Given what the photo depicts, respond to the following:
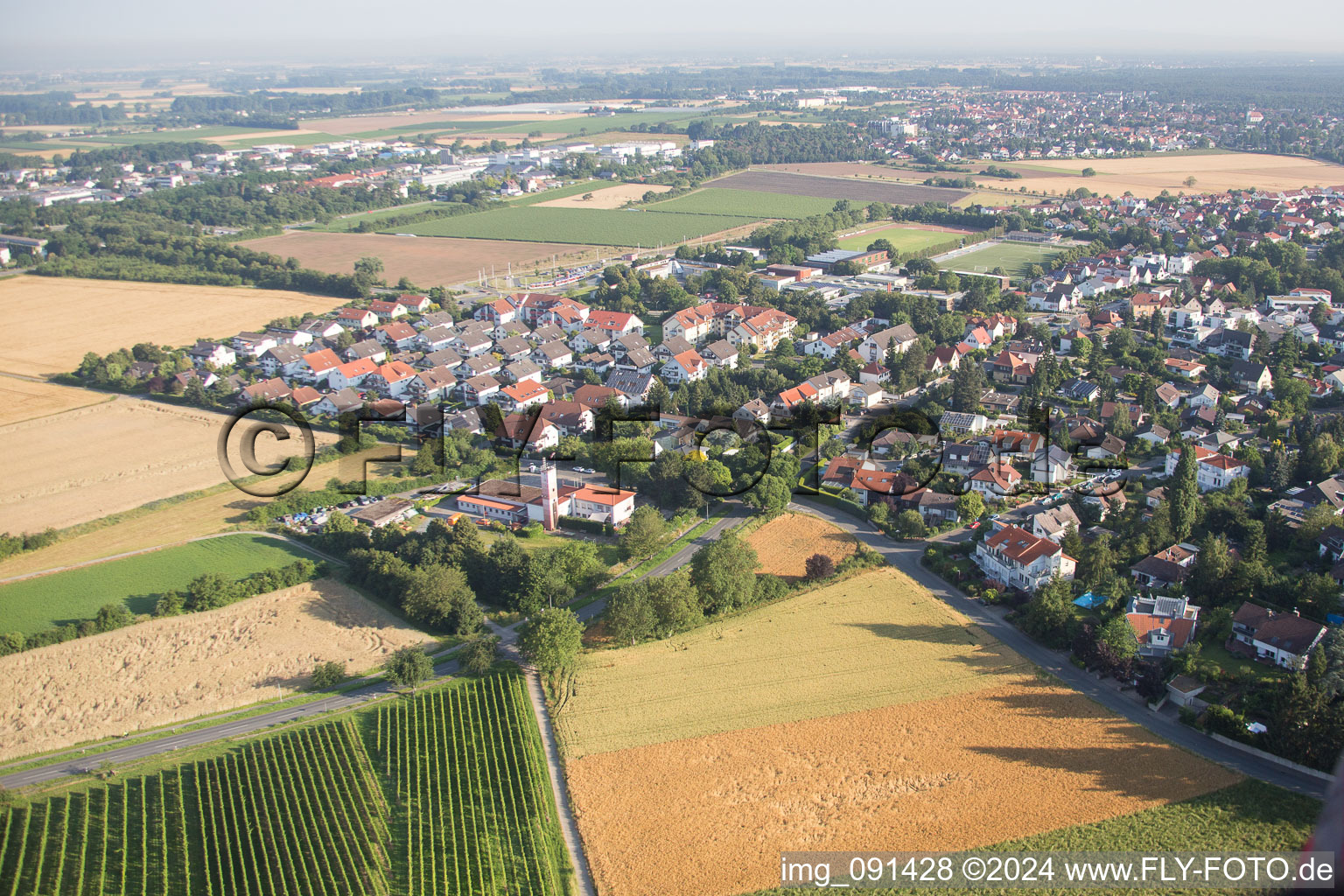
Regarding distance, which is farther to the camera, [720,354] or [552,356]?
[552,356]

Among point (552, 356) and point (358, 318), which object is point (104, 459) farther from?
point (552, 356)

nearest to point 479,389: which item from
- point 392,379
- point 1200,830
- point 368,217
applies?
point 392,379

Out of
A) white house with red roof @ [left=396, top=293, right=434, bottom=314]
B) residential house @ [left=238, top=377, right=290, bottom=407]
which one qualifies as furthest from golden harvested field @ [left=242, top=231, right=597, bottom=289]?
residential house @ [left=238, top=377, right=290, bottom=407]

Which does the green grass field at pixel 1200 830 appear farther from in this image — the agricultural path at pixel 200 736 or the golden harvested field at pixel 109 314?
the golden harvested field at pixel 109 314

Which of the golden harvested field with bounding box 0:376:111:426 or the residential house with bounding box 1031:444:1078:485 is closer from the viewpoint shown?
the residential house with bounding box 1031:444:1078:485

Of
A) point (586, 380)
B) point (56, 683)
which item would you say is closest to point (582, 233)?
point (586, 380)

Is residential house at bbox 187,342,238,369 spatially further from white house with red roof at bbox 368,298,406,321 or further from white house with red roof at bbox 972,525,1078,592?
white house with red roof at bbox 972,525,1078,592
